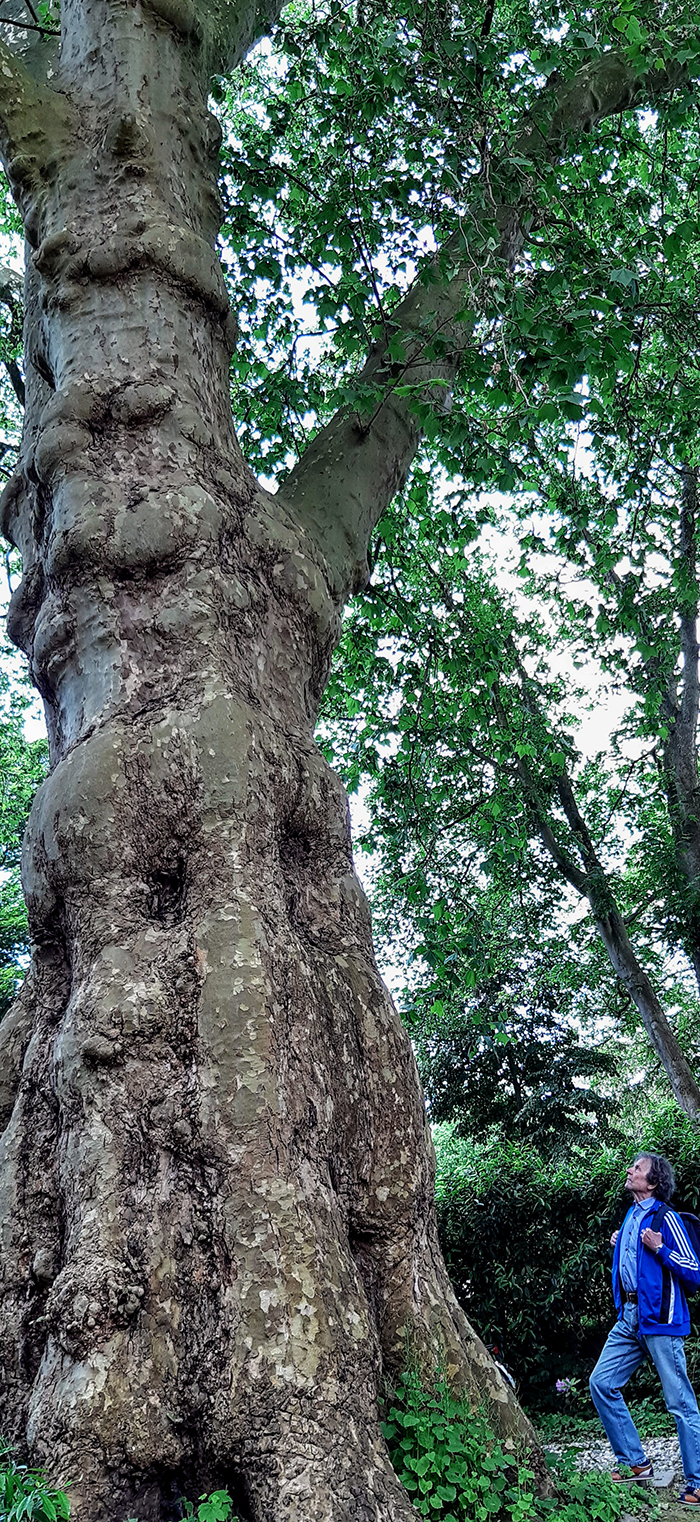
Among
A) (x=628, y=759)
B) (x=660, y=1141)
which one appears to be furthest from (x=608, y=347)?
(x=628, y=759)

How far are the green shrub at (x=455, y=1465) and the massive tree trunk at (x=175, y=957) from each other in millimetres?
143

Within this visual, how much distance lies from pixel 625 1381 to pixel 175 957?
4053mm

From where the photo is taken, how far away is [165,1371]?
9.24 feet

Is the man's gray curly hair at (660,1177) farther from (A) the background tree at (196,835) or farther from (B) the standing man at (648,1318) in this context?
(A) the background tree at (196,835)

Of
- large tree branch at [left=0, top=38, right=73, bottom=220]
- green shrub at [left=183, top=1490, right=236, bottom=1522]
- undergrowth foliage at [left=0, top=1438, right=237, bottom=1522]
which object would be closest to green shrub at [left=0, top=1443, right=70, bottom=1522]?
undergrowth foliage at [left=0, top=1438, right=237, bottom=1522]

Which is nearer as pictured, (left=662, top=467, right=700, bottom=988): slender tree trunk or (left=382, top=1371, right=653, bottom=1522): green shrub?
(left=382, top=1371, right=653, bottom=1522): green shrub

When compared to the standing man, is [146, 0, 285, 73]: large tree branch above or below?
above

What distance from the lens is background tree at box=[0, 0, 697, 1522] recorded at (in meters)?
2.82

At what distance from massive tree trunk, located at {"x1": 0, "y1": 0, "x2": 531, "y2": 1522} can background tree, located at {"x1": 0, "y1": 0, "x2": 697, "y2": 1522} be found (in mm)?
11

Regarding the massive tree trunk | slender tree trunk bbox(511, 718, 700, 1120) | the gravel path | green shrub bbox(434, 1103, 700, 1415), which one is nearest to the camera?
the massive tree trunk

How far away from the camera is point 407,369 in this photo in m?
5.25

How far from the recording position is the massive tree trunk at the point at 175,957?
2789mm

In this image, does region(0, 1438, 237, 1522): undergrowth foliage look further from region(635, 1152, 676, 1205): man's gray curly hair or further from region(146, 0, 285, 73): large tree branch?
region(146, 0, 285, 73): large tree branch

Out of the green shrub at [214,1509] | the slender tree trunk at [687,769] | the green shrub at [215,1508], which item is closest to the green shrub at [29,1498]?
the green shrub at [214,1509]
